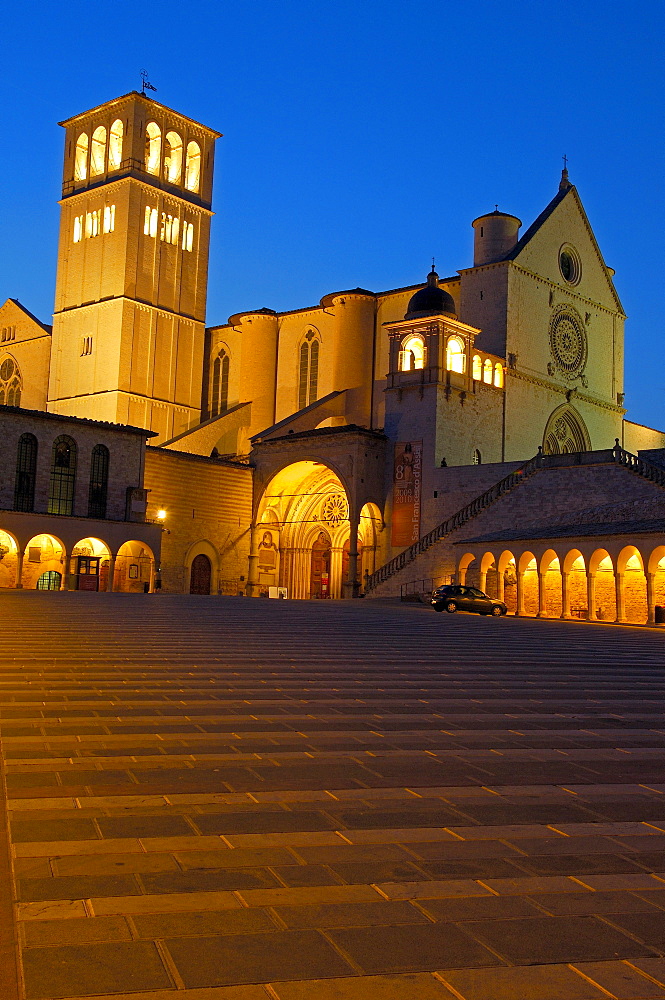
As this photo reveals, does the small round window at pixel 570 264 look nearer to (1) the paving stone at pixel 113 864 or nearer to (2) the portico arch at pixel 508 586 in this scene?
(2) the portico arch at pixel 508 586

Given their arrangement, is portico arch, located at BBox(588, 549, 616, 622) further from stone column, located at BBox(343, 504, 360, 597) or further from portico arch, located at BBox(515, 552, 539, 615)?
stone column, located at BBox(343, 504, 360, 597)

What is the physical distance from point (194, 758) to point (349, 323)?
50.2 metres

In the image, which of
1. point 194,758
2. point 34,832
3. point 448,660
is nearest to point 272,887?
point 34,832

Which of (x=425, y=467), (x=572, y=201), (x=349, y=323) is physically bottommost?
(x=425, y=467)

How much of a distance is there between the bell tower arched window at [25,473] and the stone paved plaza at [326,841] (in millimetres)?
34149

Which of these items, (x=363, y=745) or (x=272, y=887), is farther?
(x=363, y=745)

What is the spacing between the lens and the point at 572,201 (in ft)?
181

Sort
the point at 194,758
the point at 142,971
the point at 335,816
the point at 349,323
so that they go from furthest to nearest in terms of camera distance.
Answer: the point at 349,323 → the point at 194,758 → the point at 335,816 → the point at 142,971

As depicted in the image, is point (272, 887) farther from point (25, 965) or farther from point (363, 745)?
point (363, 745)

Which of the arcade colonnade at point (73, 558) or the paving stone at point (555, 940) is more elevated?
the arcade colonnade at point (73, 558)

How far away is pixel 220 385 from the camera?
6216 centimetres

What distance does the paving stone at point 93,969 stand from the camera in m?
2.85

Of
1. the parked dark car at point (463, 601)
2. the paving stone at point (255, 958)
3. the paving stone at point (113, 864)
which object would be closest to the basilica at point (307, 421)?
the parked dark car at point (463, 601)

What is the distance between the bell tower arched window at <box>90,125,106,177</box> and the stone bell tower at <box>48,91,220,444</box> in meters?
0.06
